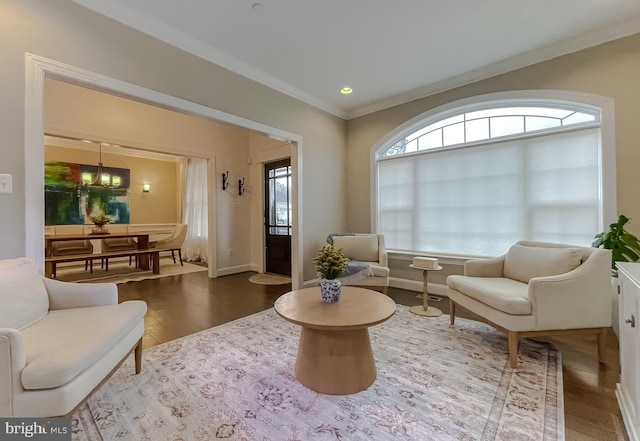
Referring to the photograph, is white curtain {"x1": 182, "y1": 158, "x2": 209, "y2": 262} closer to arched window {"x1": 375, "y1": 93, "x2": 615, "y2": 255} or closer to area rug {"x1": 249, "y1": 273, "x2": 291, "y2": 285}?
area rug {"x1": 249, "y1": 273, "x2": 291, "y2": 285}

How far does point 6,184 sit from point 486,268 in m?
4.05

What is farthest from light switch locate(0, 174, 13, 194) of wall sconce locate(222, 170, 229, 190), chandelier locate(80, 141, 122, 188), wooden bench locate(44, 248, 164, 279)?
chandelier locate(80, 141, 122, 188)

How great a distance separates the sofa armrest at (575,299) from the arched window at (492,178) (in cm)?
112

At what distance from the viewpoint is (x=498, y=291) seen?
2.24 m

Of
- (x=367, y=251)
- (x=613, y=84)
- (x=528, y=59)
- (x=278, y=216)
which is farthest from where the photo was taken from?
(x=278, y=216)

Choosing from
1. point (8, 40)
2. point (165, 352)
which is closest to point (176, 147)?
point (8, 40)

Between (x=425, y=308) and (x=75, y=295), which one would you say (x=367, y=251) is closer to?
(x=425, y=308)

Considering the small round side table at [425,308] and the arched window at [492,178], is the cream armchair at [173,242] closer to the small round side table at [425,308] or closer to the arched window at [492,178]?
the arched window at [492,178]

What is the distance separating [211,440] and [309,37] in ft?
10.6

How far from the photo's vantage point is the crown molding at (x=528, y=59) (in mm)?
2598

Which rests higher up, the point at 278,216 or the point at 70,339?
the point at 278,216

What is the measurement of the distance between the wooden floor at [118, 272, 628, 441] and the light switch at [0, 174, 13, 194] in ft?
4.94

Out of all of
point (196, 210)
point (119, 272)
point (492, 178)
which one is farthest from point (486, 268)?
point (196, 210)

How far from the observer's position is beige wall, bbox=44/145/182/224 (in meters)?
6.53
